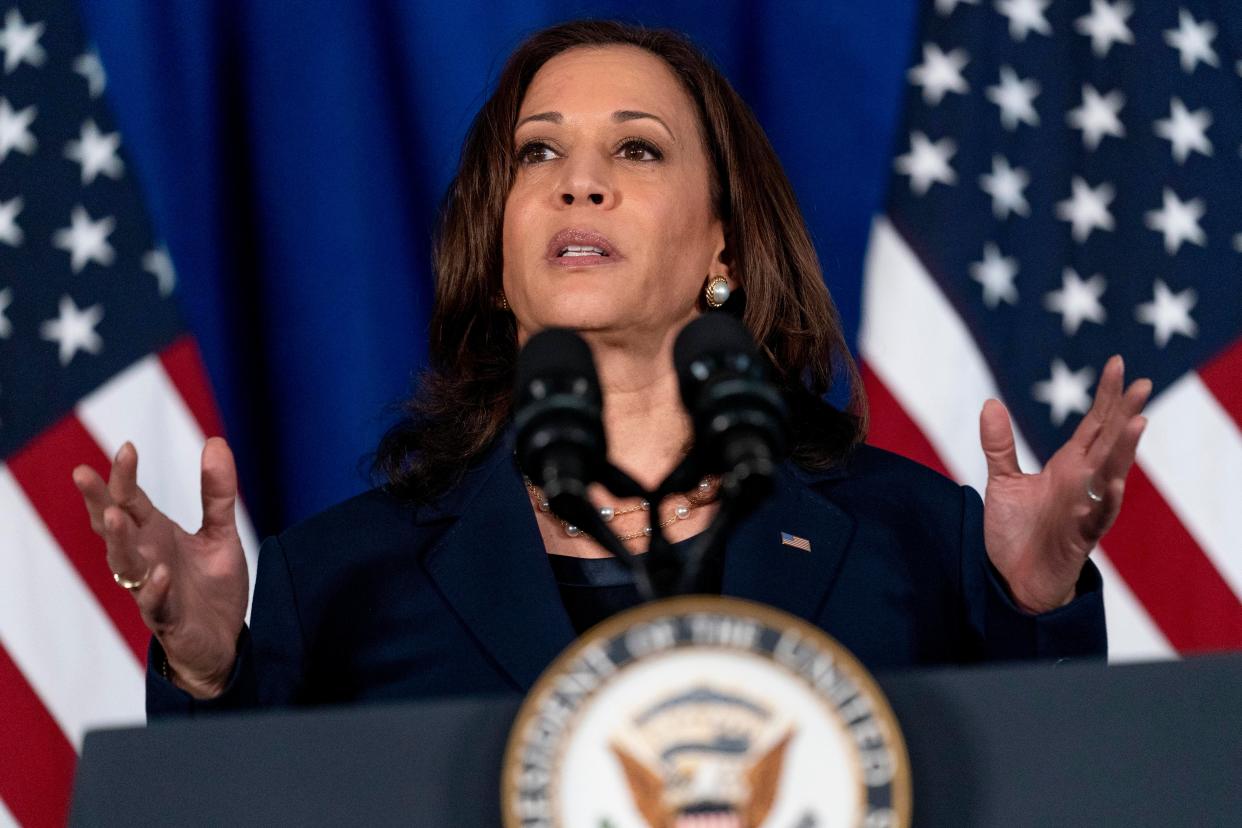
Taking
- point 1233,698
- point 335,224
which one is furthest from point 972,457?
point 1233,698

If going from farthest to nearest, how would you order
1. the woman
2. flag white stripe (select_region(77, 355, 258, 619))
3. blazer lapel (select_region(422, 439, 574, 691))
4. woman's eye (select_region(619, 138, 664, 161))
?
flag white stripe (select_region(77, 355, 258, 619))
woman's eye (select_region(619, 138, 664, 161))
blazer lapel (select_region(422, 439, 574, 691))
the woman

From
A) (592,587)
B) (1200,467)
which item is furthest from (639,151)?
(1200,467)

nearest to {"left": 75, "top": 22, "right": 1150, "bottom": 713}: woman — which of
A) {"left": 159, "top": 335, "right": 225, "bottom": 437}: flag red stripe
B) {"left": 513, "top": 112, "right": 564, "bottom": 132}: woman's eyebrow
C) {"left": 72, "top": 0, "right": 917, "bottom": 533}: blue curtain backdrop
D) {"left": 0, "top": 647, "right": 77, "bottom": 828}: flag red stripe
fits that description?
{"left": 513, "top": 112, "right": 564, "bottom": 132}: woman's eyebrow


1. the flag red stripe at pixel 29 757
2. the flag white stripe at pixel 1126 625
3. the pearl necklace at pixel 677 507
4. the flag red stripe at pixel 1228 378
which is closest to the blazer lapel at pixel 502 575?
the pearl necklace at pixel 677 507

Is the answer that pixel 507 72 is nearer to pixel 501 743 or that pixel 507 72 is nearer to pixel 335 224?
pixel 335 224

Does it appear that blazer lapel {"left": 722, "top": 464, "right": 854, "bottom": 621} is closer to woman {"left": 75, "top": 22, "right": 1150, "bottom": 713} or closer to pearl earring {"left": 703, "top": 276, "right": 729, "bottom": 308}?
woman {"left": 75, "top": 22, "right": 1150, "bottom": 713}

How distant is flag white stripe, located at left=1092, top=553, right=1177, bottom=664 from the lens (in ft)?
8.68

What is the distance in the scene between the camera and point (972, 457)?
9.05 feet

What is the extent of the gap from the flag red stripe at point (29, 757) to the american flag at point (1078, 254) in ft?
4.86

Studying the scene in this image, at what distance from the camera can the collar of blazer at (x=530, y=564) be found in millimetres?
1681

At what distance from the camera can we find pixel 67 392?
8.57 ft

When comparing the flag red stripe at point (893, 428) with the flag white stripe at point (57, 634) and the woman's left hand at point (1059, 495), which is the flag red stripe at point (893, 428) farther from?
the flag white stripe at point (57, 634)

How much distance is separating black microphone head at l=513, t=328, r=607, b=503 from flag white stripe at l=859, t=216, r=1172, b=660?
1827mm

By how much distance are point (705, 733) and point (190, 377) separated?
1936 millimetres
